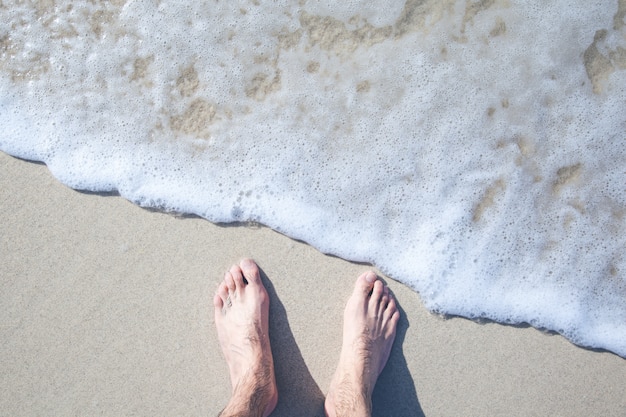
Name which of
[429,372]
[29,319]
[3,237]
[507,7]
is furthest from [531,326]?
[3,237]

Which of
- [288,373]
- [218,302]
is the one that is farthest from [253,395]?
[218,302]

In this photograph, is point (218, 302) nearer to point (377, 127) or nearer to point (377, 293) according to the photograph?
point (377, 293)

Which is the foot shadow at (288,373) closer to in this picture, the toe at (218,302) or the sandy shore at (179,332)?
the sandy shore at (179,332)

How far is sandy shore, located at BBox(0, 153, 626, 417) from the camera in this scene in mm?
1815

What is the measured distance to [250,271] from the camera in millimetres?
1863

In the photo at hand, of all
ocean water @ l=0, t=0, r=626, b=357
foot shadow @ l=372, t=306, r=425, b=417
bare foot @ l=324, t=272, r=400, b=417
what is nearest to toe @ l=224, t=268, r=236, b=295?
ocean water @ l=0, t=0, r=626, b=357

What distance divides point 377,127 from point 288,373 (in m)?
1.17

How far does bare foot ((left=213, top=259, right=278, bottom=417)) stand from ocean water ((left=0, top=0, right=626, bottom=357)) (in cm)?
Result: 28

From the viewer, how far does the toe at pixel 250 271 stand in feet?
6.11

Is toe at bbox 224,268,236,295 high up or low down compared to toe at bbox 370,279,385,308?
down

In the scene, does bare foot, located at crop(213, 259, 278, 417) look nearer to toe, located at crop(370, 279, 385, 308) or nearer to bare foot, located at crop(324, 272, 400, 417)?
bare foot, located at crop(324, 272, 400, 417)

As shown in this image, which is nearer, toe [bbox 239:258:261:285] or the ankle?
the ankle

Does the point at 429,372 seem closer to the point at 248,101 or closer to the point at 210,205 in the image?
the point at 210,205

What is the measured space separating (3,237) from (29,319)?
385 millimetres
